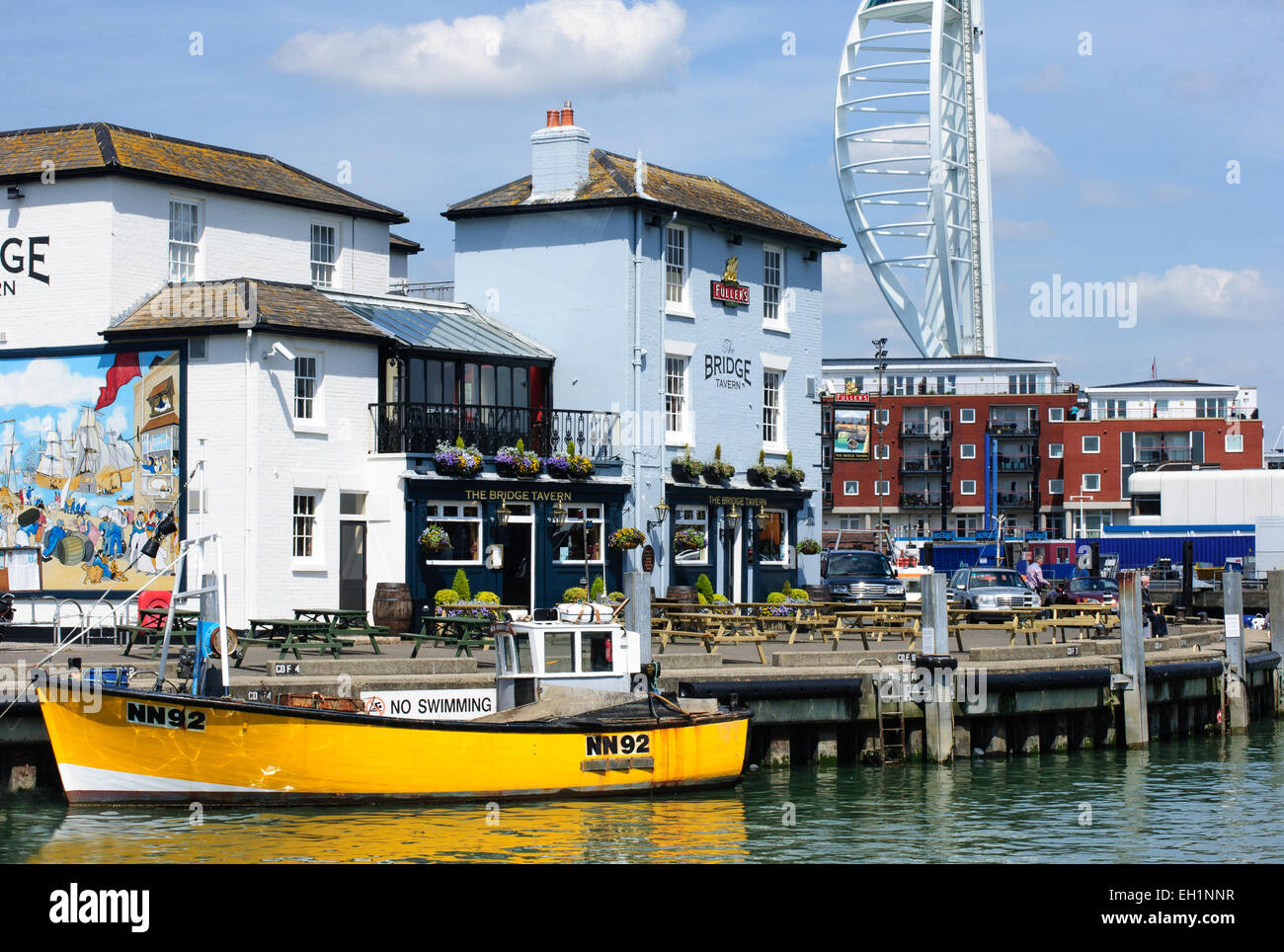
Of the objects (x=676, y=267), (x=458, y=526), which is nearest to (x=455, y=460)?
(x=458, y=526)

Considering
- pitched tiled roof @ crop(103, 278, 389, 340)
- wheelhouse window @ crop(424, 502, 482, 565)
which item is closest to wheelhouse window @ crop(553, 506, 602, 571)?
wheelhouse window @ crop(424, 502, 482, 565)

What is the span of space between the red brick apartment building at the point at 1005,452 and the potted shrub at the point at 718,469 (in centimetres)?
6748

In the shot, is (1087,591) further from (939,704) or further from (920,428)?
(920,428)

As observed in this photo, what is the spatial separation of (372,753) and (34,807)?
4.43 meters

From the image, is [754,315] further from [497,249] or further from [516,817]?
[516,817]

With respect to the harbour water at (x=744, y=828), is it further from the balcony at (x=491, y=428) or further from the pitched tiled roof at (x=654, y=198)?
the pitched tiled roof at (x=654, y=198)

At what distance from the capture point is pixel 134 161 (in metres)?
36.0

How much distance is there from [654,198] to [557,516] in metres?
8.35

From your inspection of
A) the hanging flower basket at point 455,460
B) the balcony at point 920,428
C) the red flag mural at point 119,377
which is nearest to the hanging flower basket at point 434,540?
the hanging flower basket at point 455,460

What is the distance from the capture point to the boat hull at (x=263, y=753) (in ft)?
67.0

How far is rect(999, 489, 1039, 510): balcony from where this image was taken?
384ft

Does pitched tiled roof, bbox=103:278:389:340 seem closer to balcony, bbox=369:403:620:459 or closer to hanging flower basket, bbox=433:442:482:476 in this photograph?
balcony, bbox=369:403:620:459

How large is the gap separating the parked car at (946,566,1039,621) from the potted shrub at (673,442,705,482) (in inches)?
301

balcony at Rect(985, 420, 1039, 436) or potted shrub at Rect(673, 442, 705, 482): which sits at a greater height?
balcony at Rect(985, 420, 1039, 436)
